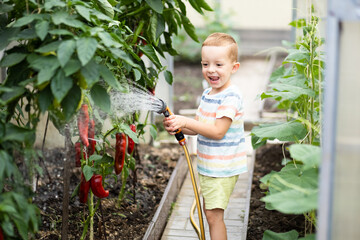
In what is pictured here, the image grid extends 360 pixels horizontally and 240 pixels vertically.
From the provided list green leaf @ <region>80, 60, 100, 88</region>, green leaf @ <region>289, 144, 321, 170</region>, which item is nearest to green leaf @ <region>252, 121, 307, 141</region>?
green leaf @ <region>289, 144, 321, 170</region>

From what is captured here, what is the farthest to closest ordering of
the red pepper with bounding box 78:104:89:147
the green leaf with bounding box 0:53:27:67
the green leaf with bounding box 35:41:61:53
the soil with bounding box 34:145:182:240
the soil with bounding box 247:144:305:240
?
the soil with bounding box 247:144:305:240, the soil with bounding box 34:145:182:240, the red pepper with bounding box 78:104:89:147, the green leaf with bounding box 0:53:27:67, the green leaf with bounding box 35:41:61:53

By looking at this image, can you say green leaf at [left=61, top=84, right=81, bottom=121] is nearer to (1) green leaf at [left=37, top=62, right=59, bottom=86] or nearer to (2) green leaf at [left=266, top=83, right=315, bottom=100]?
(1) green leaf at [left=37, top=62, right=59, bottom=86]

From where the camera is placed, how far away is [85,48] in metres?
1.91

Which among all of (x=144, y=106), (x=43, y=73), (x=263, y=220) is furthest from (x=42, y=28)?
(x=263, y=220)

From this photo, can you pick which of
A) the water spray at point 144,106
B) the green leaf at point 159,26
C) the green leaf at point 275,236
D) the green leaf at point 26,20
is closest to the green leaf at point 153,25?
the green leaf at point 159,26

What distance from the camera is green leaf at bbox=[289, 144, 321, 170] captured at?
186 centimetres

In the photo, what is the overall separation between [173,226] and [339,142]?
1925 mm

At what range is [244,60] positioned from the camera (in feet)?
26.3

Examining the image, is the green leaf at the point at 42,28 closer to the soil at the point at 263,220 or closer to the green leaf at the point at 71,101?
the green leaf at the point at 71,101

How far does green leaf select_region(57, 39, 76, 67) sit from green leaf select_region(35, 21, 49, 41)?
91mm

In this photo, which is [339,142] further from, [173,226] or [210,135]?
[173,226]

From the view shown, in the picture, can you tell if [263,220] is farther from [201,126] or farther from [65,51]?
[65,51]

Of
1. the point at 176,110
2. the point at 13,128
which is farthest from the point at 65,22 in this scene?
the point at 176,110

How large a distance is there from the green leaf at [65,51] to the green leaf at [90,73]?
8 cm
